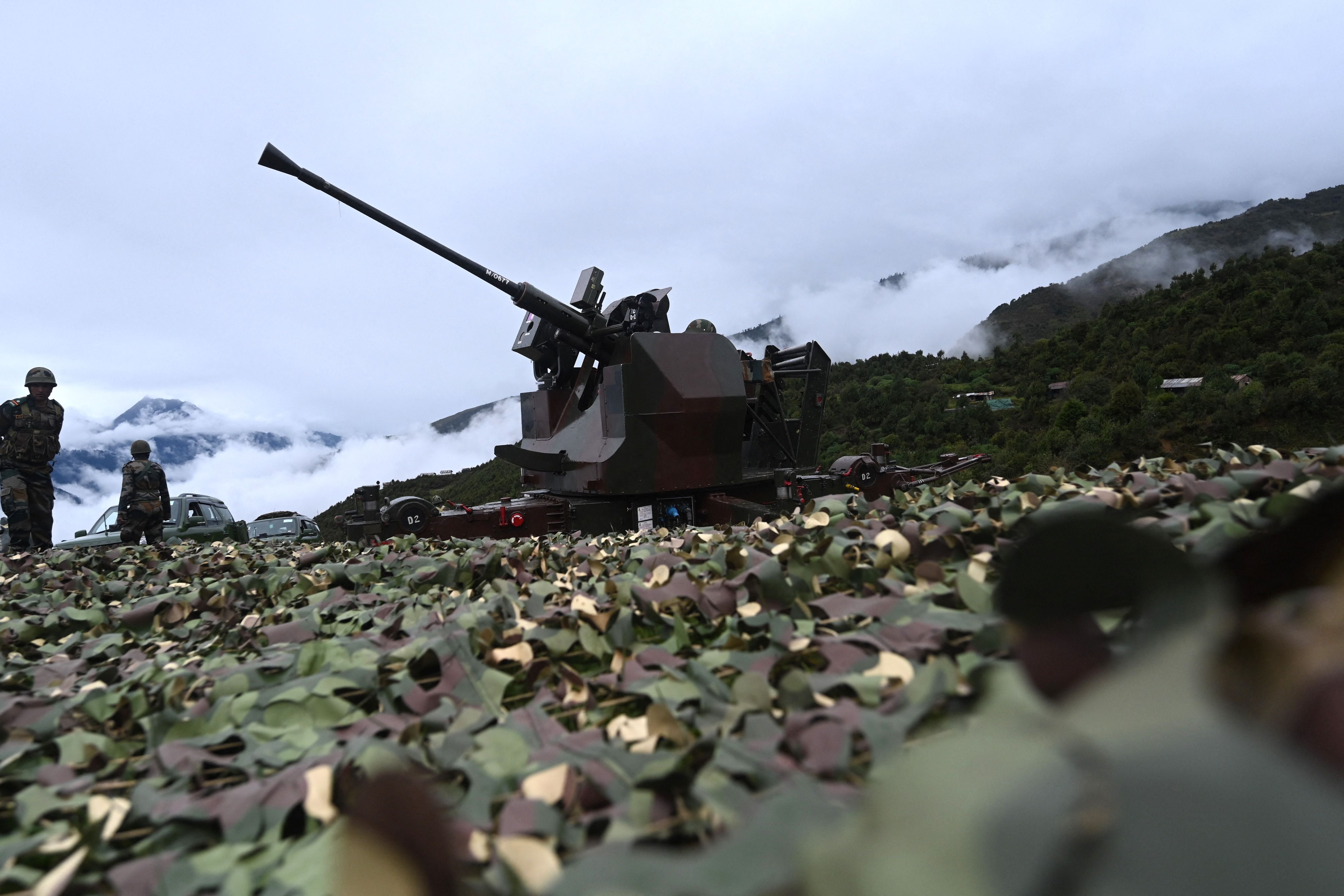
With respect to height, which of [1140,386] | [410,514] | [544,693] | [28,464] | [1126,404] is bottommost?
[544,693]

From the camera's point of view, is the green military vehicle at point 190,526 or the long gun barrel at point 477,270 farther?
the green military vehicle at point 190,526

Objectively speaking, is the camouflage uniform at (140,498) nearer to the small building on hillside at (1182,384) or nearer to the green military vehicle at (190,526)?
the green military vehicle at (190,526)

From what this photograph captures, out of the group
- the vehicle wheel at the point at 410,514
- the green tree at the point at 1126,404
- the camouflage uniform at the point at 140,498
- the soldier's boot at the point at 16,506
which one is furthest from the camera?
the green tree at the point at 1126,404

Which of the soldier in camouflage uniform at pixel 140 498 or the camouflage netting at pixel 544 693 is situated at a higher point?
the soldier in camouflage uniform at pixel 140 498

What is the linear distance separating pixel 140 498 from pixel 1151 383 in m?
22.1

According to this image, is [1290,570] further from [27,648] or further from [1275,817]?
[27,648]

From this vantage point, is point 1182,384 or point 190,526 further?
point 1182,384

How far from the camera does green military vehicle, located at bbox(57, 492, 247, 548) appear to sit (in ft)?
32.6

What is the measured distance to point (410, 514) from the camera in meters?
7.00

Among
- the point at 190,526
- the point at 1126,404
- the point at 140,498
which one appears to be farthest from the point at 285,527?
the point at 1126,404

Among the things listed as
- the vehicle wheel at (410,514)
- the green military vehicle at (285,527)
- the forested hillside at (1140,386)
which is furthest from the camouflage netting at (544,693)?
the green military vehicle at (285,527)

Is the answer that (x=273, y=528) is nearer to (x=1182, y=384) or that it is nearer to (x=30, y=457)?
(x=30, y=457)

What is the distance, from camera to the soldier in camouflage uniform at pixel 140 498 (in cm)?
819

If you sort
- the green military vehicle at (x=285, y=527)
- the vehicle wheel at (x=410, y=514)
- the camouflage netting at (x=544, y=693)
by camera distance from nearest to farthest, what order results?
the camouflage netting at (x=544, y=693) < the vehicle wheel at (x=410, y=514) < the green military vehicle at (x=285, y=527)
